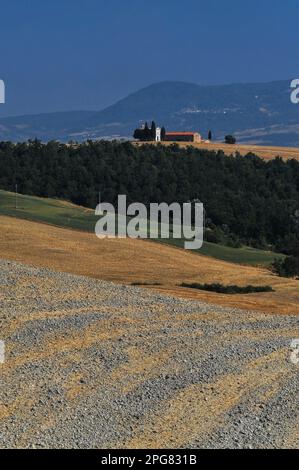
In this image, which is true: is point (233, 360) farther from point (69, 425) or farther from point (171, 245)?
point (171, 245)

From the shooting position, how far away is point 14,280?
67.5ft

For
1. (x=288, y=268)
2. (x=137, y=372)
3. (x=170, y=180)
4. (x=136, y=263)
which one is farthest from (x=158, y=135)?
(x=137, y=372)

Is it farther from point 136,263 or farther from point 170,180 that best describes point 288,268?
point 170,180


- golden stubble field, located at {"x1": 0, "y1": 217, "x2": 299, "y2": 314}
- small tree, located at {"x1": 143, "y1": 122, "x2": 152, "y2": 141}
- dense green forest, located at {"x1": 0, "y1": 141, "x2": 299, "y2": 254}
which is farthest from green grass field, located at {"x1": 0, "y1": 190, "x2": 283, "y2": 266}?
small tree, located at {"x1": 143, "y1": 122, "x2": 152, "y2": 141}

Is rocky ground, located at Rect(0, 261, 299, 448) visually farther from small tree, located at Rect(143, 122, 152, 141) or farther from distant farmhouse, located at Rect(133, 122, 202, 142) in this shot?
small tree, located at Rect(143, 122, 152, 141)

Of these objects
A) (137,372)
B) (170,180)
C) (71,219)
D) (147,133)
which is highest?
(147,133)

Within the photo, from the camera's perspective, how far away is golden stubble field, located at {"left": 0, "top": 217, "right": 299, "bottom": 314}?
81.7 feet

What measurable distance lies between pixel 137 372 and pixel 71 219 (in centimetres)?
3753

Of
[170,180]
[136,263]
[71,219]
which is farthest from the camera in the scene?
[170,180]

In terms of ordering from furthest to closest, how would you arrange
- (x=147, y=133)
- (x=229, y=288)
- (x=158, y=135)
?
(x=147, y=133) → (x=158, y=135) → (x=229, y=288)

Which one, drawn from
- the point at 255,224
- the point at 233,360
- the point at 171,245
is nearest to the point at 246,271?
the point at 171,245

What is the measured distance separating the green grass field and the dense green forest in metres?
14.4

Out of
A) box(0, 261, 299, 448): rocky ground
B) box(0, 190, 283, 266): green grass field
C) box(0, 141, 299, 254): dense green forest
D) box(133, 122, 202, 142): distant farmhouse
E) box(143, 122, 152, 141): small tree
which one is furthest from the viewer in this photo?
box(143, 122, 152, 141): small tree

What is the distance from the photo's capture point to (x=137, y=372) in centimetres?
1498
